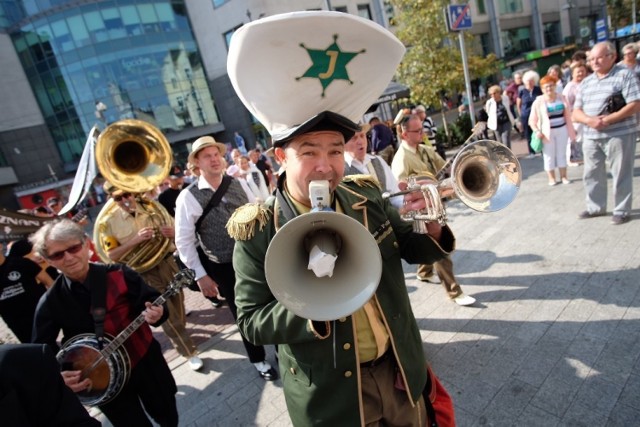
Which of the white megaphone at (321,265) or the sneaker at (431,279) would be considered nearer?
the white megaphone at (321,265)

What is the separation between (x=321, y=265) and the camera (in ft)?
4.33

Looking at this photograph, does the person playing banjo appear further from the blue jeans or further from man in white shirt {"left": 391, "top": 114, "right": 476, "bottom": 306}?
the blue jeans

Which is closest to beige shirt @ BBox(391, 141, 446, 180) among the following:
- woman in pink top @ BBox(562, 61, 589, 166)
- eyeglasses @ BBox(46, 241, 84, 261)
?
eyeglasses @ BBox(46, 241, 84, 261)

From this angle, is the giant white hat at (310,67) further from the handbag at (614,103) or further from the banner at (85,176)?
the handbag at (614,103)

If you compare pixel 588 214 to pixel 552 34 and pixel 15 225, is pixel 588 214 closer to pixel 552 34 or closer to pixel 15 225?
pixel 15 225

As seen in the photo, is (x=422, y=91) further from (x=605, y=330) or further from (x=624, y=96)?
(x=605, y=330)

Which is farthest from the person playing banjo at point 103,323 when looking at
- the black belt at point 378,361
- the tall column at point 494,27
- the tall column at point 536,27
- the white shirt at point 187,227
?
the tall column at point 536,27

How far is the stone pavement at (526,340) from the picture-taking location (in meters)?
2.55

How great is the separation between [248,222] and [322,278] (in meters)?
0.46

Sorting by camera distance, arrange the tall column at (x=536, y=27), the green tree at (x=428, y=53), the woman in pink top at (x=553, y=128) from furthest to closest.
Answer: the tall column at (x=536, y=27) → the green tree at (x=428, y=53) → the woman in pink top at (x=553, y=128)

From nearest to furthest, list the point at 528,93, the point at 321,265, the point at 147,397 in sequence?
1. the point at 321,265
2. the point at 147,397
3. the point at 528,93

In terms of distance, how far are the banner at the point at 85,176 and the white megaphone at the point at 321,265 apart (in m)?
3.32

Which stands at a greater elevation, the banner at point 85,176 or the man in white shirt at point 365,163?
the banner at point 85,176

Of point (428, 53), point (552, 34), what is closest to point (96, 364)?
point (428, 53)
